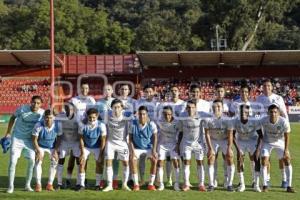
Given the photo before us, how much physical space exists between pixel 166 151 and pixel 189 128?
63 centimetres

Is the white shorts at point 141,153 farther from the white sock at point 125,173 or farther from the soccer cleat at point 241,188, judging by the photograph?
the soccer cleat at point 241,188

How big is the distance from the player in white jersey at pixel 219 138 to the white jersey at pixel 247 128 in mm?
209

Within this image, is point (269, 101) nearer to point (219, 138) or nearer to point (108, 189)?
point (219, 138)

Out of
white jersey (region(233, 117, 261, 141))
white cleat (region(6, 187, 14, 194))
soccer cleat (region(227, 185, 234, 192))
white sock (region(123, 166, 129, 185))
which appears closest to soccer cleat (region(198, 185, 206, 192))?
soccer cleat (region(227, 185, 234, 192))

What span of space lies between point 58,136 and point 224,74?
31.2 meters

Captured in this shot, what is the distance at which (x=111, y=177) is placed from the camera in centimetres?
1052

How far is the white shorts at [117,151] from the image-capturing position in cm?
1062

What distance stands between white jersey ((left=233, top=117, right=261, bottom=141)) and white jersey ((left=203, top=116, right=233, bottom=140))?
6.2 inches

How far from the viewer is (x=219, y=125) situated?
35.6 feet

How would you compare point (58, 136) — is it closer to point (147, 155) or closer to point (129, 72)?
point (147, 155)

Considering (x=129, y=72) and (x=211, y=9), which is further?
(x=211, y=9)

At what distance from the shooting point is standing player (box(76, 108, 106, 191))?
10617mm

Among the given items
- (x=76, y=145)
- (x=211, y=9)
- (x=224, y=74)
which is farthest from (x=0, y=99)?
(x=76, y=145)

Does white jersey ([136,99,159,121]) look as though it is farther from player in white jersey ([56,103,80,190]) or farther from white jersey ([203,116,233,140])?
player in white jersey ([56,103,80,190])
